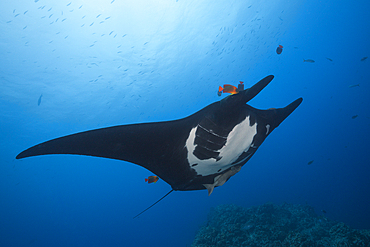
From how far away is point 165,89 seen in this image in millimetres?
22234

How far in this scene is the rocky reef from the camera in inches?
208

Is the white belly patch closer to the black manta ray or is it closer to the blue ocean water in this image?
the black manta ray

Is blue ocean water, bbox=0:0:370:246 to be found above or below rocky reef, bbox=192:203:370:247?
above

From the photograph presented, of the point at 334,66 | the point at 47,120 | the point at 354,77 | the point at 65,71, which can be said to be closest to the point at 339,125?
the point at 354,77

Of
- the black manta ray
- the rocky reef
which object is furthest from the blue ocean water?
the black manta ray

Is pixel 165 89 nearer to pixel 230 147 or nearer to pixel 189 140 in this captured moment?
pixel 189 140

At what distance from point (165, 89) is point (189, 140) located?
21.0 metres

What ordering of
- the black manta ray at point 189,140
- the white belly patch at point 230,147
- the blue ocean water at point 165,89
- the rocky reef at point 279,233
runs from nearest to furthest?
the black manta ray at point 189,140 < the white belly patch at point 230,147 < the rocky reef at point 279,233 < the blue ocean water at point 165,89

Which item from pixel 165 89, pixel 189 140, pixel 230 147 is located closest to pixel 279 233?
pixel 230 147

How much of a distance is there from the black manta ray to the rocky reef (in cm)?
553

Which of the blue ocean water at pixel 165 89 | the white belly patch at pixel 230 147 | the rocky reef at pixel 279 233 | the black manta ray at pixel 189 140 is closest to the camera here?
the black manta ray at pixel 189 140

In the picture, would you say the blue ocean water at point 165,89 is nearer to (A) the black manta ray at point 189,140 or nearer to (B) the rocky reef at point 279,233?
(B) the rocky reef at point 279,233

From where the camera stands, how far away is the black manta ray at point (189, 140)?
5.29 ft

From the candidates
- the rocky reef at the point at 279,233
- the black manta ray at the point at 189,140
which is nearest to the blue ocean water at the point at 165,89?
the rocky reef at the point at 279,233
